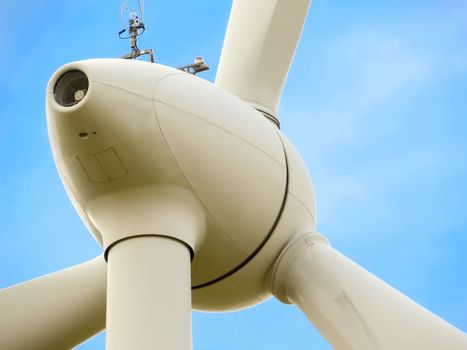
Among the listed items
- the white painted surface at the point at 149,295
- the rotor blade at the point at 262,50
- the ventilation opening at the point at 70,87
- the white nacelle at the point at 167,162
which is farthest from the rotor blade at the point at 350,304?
the ventilation opening at the point at 70,87

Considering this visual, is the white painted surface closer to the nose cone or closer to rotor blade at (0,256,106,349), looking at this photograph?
the nose cone

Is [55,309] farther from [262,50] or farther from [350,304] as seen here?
[262,50]

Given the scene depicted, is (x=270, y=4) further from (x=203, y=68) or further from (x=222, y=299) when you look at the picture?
(x=222, y=299)

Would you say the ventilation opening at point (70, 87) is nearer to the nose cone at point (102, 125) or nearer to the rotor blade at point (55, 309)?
the nose cone at point (102, 125)

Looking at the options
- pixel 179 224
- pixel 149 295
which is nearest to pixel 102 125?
pixel 179 224

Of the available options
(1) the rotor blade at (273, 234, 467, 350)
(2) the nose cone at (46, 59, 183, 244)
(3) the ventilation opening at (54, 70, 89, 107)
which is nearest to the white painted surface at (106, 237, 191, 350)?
(2) the nose cone at (46, 59, 183, 244)

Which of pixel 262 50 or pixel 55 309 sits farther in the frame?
pixel 262 50

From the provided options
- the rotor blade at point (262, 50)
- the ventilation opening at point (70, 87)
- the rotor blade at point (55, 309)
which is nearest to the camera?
the ventilation opening at point (70, 87)
